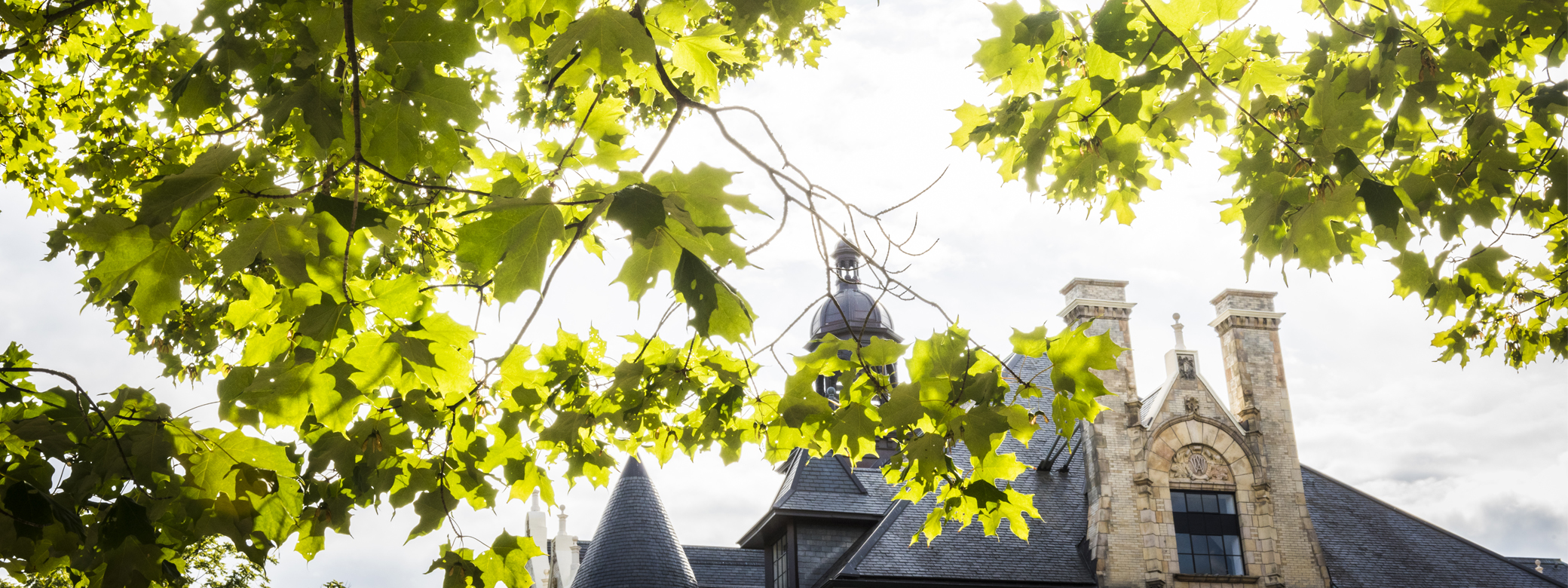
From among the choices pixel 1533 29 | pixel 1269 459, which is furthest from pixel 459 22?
pixel 1269 459

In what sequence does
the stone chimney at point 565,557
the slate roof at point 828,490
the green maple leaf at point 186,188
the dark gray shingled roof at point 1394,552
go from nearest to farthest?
the green maple leaf at point 186,188 → the dark gray shingled roof at point 1394,552 → the slate roof at point 828,490 → the stone chimney at point 565,557

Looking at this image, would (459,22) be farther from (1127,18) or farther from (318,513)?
(1127,18)

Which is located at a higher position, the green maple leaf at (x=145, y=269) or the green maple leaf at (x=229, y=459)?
the green maple leaf at (x=145, y=269)

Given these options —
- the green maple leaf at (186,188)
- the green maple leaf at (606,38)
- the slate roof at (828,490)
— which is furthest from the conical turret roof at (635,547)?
the green maple leaf at (606,38)

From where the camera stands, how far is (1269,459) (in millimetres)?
19266

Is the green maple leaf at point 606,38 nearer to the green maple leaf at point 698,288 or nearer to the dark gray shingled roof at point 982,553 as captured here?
the green maple leaf at point 698,288

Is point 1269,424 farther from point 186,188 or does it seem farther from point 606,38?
point 186,188

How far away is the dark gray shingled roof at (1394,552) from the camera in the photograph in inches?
762

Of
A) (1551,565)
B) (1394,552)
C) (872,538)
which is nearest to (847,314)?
(872,538)

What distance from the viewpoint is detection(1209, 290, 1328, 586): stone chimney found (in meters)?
18.5

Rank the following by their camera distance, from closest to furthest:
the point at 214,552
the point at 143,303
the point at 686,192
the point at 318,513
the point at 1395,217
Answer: the point at 686,192, the point at 143,303, the point at 1395,217, the point at 318,513, the point at 214,552

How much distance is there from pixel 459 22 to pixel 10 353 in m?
3.70

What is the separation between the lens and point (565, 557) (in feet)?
90.8

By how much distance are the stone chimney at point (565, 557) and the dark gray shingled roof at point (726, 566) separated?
0.49 meters
